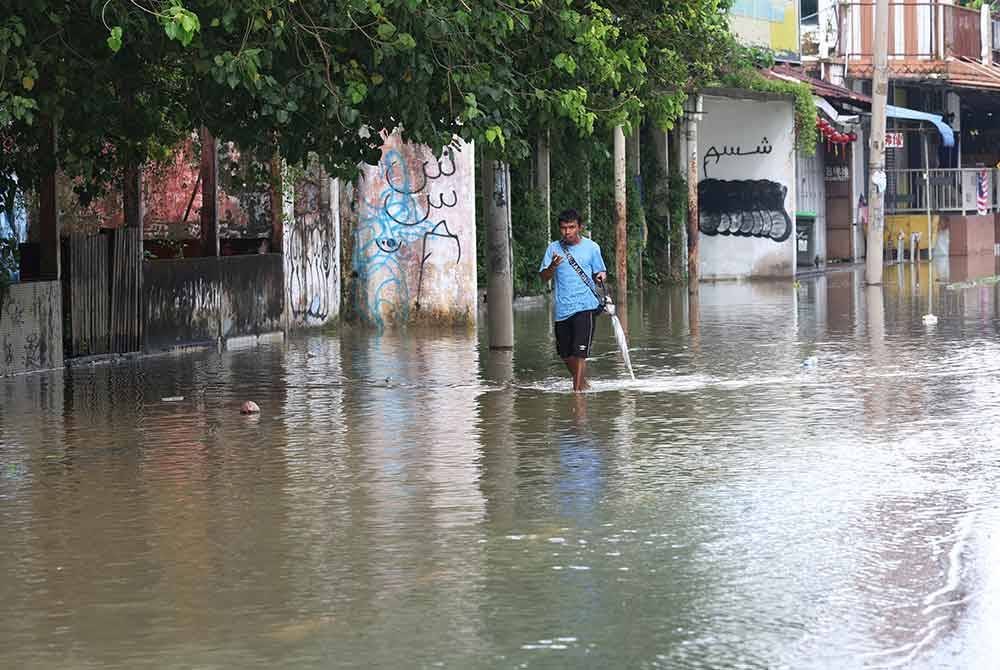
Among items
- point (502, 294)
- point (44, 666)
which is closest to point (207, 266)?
point (502, 294)

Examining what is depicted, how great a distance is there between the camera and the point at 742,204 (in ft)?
126

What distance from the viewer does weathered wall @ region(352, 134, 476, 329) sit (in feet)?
76.9

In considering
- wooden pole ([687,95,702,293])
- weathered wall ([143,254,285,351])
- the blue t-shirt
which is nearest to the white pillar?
wooden pole ([687,95,702,293])

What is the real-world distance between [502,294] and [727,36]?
13912 millimetres

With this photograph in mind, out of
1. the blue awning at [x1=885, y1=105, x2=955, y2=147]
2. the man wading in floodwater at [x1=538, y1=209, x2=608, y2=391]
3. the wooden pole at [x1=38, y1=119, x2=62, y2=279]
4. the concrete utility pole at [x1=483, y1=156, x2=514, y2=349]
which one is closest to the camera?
the man wading in floodwater at [x1=538, y1=209, x2=608, y2=391]

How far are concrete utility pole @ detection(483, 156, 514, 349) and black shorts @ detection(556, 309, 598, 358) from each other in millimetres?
4214

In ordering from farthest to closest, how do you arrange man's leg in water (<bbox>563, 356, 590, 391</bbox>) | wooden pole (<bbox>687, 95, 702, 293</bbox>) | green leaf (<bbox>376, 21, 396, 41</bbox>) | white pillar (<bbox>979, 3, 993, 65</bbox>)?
white pillar (<bbox>979, 3, 993, 65</bbox>) → wooden pole (<bbox>687, 95, 702, 293</bbox>) → man's leg in water (<bbox>563, 356, 590, 391</bbox>) → green leaf (<bbox>376, 21, 396, 41</bbox>)

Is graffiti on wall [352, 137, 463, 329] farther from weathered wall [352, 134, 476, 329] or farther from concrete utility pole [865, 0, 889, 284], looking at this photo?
concrete utility pole [865, 0, 889, 284]

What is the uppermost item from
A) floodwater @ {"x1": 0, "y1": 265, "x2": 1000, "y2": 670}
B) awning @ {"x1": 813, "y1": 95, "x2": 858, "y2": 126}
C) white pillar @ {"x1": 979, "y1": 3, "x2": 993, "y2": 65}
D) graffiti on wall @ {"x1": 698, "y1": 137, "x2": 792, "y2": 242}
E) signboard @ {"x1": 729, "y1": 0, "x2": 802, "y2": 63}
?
white pillar @ {"x1": 979, "y1": 3, "x2": 993, "y2": 65}

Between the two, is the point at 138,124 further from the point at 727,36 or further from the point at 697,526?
the point at 727,36

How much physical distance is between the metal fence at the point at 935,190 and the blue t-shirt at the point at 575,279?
3316 cm

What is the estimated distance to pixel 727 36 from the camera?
105ft

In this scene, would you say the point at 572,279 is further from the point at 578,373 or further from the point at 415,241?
the point at 415,241

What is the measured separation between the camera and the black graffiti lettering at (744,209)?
38.2 metres
